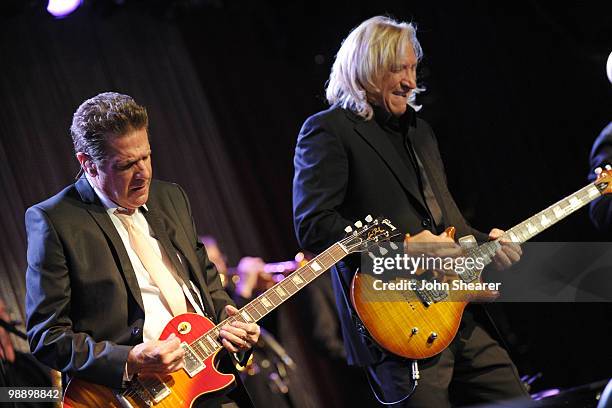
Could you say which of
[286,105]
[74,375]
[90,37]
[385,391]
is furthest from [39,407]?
[286,105]

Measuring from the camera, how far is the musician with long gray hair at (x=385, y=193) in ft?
11.7

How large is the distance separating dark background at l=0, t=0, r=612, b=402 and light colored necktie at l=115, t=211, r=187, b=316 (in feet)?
8.83

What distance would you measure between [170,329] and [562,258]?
3.63 metres

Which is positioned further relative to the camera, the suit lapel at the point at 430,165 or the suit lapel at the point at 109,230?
the suit lapel at the point at 430,165

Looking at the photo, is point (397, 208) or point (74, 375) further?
point (397, 208)

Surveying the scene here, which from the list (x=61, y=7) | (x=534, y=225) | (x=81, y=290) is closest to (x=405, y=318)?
(x=534, y=225)

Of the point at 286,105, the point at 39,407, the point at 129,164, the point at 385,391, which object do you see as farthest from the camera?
the point at 286,105

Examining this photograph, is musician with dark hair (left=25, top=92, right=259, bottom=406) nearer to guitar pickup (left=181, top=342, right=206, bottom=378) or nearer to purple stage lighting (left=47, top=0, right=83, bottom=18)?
guitar pickup (left=181, top=342, right=206, bottom=378)

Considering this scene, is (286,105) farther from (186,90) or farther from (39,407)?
(39,407)

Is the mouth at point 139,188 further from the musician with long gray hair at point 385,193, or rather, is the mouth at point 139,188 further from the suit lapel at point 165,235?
the musician with long gray hair at point 385,193

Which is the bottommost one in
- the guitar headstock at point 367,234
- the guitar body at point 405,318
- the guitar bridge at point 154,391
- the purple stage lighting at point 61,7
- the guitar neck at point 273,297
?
the guitar body at point 405,318

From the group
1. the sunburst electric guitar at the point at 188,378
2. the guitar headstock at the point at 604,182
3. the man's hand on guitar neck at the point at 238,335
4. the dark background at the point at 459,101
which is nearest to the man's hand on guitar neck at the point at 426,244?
the sunburst electric guitar at the point at 188,378

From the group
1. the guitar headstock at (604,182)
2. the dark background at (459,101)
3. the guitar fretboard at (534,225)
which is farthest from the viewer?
the dark background at (459,101)

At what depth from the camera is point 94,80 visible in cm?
569
